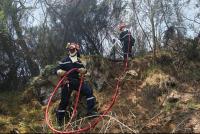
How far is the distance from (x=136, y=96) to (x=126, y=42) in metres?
2.78

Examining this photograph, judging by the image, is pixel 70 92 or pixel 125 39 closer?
pixel 70 92

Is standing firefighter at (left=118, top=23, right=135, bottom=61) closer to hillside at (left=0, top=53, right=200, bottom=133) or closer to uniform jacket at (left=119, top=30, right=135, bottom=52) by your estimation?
uniform jacket at (left=119, top=30, right=135, bottom=52)

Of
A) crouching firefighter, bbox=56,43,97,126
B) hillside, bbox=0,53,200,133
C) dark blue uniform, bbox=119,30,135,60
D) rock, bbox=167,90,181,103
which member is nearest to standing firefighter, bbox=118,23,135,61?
dark blue uniform, bbox=119,30,135,60

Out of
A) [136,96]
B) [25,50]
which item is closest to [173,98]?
[136,96]

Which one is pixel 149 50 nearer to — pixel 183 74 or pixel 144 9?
pixel 144 9

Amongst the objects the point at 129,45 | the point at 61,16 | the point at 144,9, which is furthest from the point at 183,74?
the point at 61,16

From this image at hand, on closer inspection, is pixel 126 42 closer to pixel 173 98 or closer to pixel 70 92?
pixel 173 98

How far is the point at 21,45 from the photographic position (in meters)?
14.2

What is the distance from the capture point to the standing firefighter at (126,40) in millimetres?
13869

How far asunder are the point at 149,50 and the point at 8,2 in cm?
493

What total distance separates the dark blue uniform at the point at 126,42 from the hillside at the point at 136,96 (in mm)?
376

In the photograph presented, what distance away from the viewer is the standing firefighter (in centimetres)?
1387

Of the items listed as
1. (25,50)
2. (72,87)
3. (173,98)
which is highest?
(25,50)

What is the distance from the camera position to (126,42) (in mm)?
14148
